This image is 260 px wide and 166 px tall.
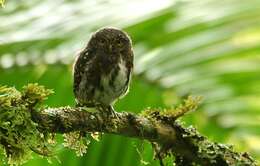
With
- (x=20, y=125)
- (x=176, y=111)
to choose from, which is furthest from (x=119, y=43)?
(x=20, y=125)

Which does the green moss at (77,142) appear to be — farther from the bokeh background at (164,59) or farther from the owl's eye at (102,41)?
the owl's eye at (102,41)

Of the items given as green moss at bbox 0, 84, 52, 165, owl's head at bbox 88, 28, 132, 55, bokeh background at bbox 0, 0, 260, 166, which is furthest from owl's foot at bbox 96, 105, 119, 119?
owl's head at bbox 88, 28, 132, 55

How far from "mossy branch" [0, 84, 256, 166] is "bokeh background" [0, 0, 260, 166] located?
126 millimetres

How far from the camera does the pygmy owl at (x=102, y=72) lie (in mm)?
3115

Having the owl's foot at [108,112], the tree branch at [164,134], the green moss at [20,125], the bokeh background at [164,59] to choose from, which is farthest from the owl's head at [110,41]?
the green moss at [20,125]

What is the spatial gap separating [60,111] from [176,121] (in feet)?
1.47

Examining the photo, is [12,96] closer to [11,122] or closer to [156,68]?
[11,122]

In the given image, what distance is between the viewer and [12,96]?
2.26m

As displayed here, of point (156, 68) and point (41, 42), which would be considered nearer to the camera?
point (41, 42)

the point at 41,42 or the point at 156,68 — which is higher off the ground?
the point at 41,42

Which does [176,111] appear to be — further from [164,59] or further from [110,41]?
[110,41]

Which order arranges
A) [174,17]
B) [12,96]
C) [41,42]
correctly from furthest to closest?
[174,17]
[41,42]
[12,96]

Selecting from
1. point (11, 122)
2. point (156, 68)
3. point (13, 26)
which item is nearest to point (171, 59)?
point (156, 68)

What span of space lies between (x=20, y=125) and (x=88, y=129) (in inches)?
8.4
